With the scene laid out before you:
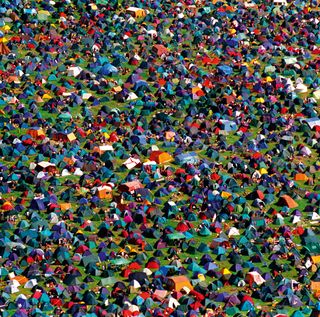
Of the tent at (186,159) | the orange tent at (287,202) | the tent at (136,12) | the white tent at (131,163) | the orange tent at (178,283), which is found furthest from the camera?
the tent at (136,12)

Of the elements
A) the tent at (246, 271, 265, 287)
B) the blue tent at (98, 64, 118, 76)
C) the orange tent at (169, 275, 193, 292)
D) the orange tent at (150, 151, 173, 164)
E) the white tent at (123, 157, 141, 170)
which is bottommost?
the blue tent at (98, 64, 118, 76)

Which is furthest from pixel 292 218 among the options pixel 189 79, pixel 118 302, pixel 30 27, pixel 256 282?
pixel 30 27

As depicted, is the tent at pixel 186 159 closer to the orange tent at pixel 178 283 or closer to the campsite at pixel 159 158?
the campsite at pixel 159 158

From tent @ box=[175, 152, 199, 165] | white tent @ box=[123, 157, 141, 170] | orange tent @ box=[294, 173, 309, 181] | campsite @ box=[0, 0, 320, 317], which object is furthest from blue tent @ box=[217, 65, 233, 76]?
orange tent @ box=[294, 173, 309, 181]

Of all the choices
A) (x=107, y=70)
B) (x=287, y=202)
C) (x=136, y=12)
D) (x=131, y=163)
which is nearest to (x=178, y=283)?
(x=287, y=202)

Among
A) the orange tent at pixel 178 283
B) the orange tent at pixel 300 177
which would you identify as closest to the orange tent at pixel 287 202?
the orange tent at pixel 300 177

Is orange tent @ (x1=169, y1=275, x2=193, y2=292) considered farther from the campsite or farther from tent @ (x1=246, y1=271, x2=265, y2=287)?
tent @ (x1=246, y1=271, x2=265, y2=287)

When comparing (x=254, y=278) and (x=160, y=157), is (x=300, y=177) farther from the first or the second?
(x=254, y=278)
